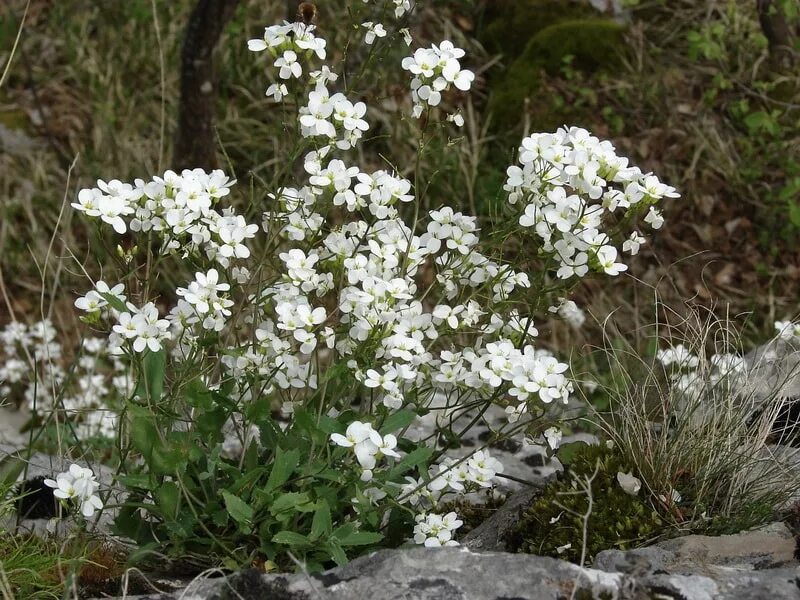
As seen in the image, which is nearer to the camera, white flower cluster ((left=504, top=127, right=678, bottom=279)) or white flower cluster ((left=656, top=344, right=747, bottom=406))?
white flower cluster ((left=504, top=127, right=678, bottom=279))

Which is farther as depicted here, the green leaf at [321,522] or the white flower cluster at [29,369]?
the white flower cluster at [29,369]

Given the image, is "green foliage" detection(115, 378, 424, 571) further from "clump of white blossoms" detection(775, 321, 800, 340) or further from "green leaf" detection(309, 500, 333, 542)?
"clump of white blossoms" detection(775, 321, 800, 340)

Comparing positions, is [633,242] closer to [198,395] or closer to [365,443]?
[365,443]

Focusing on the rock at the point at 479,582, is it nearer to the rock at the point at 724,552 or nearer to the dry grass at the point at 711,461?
the rock at the point at 724,552

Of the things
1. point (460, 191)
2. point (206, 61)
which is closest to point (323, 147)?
point (206, 61)

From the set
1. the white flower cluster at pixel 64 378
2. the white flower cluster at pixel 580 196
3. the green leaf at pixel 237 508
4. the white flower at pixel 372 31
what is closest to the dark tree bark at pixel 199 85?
the white flower cluster at pixel 64 378

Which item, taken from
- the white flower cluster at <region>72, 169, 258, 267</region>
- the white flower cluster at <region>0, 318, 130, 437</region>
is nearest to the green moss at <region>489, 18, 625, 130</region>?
the white flower cluster at <region>0, 318, 130, 437</region>
